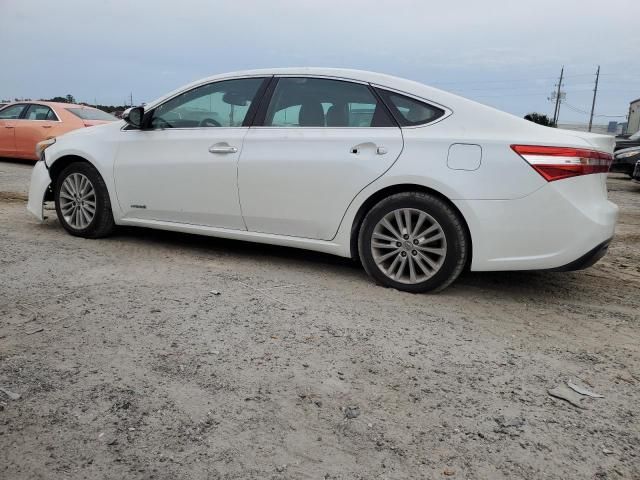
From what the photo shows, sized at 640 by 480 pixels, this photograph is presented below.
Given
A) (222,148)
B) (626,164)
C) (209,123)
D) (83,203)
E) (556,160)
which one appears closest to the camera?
(556,160)

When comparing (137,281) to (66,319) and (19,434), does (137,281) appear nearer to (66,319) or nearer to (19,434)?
(66,319)

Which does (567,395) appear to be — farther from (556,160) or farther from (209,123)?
(209,123)

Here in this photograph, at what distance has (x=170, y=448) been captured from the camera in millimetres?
2129

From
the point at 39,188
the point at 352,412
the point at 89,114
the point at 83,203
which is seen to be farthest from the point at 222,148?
the point at 89,114

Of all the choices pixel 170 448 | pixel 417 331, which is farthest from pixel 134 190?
pixel 170 448

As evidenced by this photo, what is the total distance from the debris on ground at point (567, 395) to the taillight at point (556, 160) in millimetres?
1467

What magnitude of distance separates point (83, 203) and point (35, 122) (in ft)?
24.9

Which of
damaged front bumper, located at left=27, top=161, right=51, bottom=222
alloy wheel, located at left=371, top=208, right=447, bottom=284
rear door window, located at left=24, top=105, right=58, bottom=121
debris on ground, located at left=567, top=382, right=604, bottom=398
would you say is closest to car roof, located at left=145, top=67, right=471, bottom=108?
alloy wheel, located at left=371, top=208, right=447, bottom=284

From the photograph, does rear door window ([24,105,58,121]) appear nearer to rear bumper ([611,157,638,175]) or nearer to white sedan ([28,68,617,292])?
white sedan ([28,68,617,292])

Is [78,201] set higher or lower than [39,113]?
lower

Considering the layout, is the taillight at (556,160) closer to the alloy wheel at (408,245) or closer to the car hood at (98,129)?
the alloy wheel at (408,245)

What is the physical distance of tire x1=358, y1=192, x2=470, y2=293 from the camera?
381 centimetres

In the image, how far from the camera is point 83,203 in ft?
17.3

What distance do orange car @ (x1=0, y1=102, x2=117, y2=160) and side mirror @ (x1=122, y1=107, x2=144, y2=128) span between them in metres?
6.94
